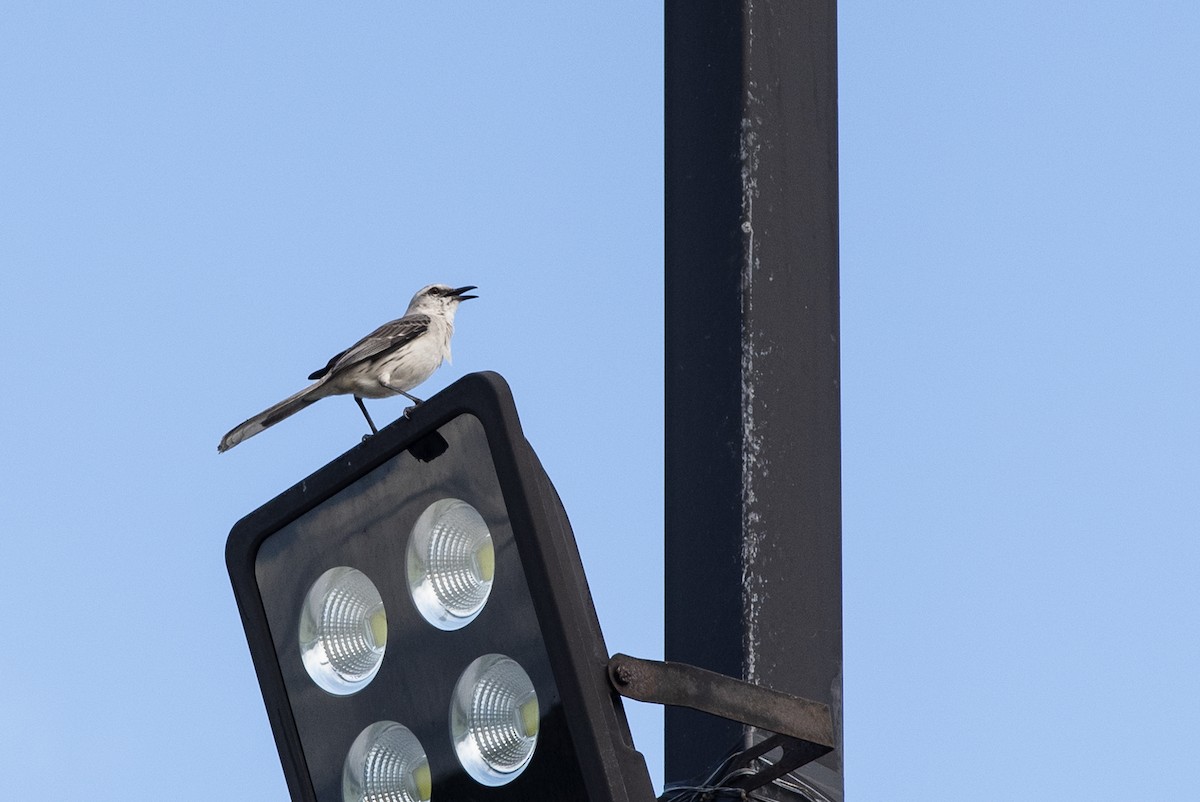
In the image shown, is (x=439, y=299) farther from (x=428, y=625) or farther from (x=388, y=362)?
(x=428, y=625)

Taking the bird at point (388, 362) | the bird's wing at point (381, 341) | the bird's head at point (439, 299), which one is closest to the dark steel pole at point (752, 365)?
the bird at point (388, 362)

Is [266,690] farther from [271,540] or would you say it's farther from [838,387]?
[838,387]

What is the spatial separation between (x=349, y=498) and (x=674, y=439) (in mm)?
841

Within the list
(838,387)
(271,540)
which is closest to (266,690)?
(271,540)

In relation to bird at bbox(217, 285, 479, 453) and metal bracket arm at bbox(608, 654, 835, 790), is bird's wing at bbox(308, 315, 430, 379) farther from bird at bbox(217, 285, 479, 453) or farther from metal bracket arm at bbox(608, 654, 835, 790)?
metal bracket arm at bbox(608, 654, 835, 790)

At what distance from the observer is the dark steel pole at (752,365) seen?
3.03 meters

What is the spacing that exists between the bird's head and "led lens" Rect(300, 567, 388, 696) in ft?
20.6

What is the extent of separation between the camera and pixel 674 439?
3227mm

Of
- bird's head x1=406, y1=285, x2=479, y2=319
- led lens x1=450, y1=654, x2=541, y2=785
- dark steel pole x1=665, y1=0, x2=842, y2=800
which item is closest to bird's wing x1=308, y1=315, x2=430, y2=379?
bird's head x1=406, y1=285, x2=479, y2=319

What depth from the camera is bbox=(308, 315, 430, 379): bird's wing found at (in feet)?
23.0

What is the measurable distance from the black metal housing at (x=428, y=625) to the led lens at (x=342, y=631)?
0.8 inches

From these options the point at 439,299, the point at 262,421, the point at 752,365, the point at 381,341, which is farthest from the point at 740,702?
the point at 439,299

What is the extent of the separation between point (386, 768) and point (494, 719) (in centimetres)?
29

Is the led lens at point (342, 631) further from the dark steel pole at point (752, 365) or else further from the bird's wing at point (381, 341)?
the bird's wing at point (381, 341)
